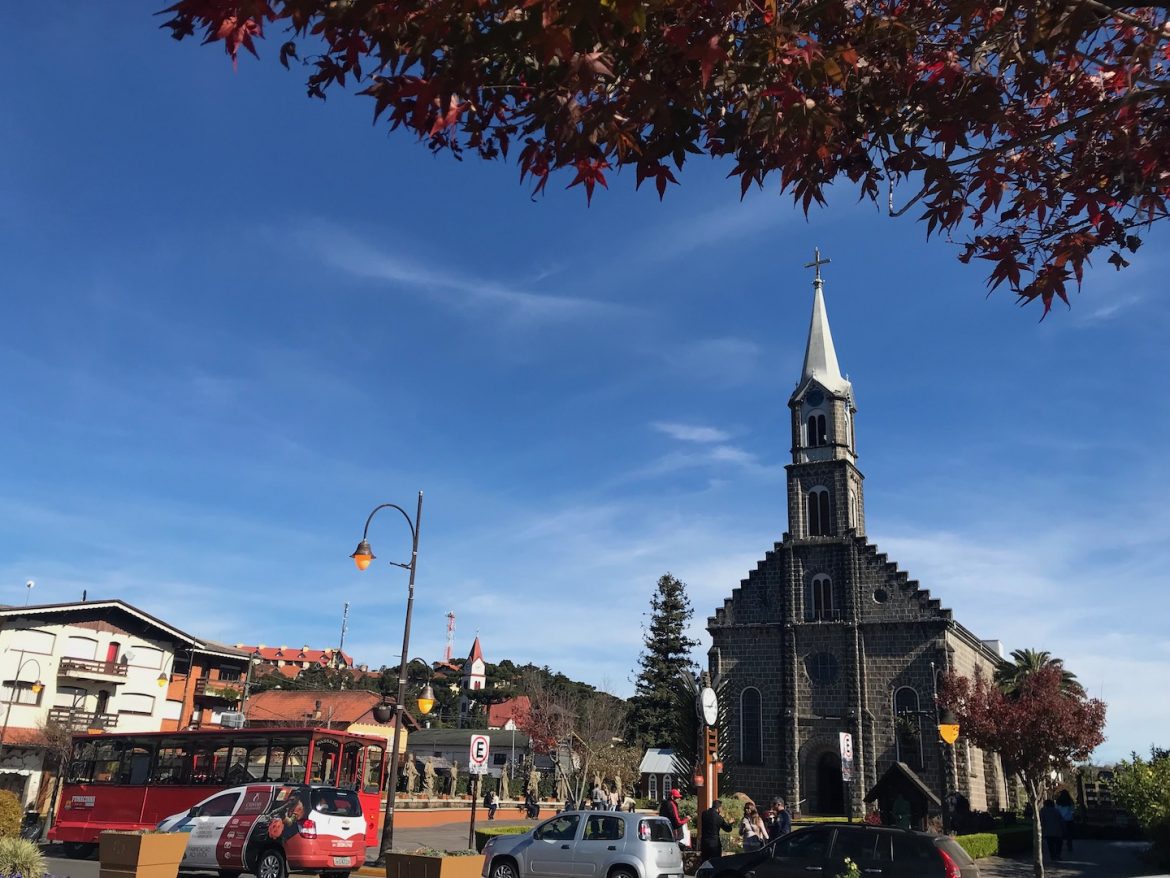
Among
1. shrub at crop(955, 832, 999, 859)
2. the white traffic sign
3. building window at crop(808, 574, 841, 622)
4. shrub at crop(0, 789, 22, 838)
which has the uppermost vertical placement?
building window at crop(808, 574, 841, 622)

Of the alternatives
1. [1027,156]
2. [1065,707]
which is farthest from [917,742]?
[1027,156]

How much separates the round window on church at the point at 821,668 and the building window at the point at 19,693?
128ft

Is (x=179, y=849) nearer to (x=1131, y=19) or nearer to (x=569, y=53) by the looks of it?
(x=569, y=53)

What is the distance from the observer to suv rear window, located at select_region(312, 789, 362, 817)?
15867 millimetres

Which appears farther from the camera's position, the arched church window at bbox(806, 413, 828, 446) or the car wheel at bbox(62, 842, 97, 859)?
the arched church window at bbox(806, 413, 828, 446)

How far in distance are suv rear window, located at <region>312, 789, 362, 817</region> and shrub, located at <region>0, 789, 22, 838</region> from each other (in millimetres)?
6985

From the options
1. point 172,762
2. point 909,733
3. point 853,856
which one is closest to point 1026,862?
point 909,733

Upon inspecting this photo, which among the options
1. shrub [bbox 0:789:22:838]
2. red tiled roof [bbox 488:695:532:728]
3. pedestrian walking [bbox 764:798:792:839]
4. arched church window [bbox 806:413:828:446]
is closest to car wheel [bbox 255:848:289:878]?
shrub [bbox 0:789:22:838]

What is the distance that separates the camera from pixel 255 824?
621 inches

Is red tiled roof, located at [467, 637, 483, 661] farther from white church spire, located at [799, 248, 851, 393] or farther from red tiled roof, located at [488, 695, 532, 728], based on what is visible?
white church spire, located at [799, 248, 851, 393]

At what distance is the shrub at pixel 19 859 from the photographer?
30.3 feet

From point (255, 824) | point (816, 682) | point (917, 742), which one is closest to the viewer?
point (255, 824)

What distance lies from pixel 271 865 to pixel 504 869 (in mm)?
4185

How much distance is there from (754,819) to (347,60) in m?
17.3
